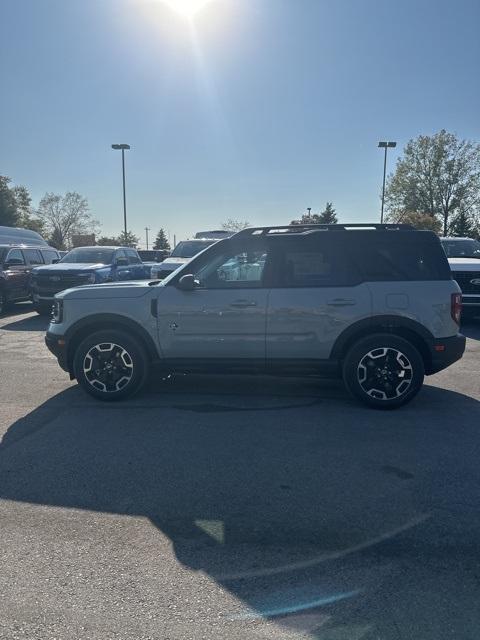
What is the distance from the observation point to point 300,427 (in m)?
4.88

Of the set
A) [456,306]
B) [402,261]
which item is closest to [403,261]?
[402,261]

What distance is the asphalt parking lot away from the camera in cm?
238

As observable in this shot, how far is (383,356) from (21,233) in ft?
61.0

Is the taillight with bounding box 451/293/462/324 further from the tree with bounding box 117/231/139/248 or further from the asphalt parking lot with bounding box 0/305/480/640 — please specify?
the tree with bounding box 117/231/139/248

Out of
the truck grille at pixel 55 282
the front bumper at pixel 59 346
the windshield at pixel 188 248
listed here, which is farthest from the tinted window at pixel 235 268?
the windshield at pixel 188 248

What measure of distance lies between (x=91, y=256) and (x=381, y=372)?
10918mm

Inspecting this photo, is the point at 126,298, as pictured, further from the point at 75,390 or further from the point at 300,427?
the point at 300,427

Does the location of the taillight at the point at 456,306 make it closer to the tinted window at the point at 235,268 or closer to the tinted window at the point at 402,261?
the tinted window at the point at 402,261

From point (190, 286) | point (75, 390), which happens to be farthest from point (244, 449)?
point (75, 390)

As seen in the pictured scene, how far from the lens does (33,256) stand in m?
15.4

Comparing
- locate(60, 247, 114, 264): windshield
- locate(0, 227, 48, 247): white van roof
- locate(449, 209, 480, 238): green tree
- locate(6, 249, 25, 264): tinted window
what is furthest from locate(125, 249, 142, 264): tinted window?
locate(449, 209, 480, 238): green tree

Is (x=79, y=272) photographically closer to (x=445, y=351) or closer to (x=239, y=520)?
(x=445, y=351)

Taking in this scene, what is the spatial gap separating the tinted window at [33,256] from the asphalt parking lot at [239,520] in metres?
10.4

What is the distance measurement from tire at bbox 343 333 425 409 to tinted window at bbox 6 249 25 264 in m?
11.6
